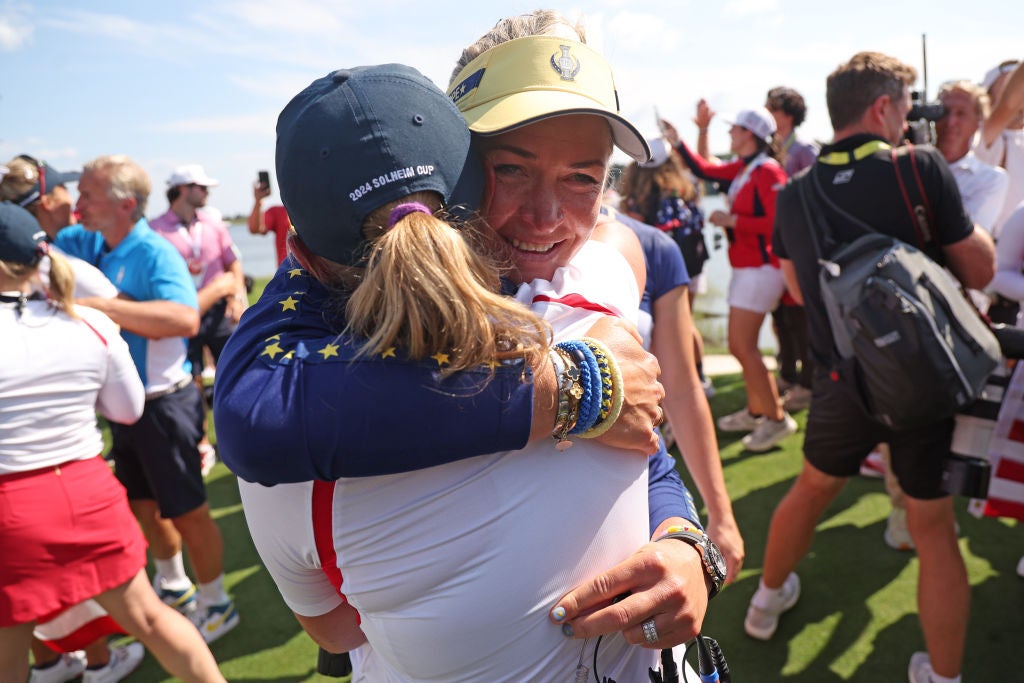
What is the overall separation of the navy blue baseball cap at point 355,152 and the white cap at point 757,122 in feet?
15.7

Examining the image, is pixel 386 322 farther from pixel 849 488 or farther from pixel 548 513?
pixel 849 488

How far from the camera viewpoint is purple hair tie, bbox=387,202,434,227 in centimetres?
85

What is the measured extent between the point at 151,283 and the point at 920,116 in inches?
155

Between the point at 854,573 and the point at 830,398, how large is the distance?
1302 mm

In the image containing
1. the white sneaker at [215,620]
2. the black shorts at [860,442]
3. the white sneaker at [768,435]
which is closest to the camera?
the black shorts at [860,442]

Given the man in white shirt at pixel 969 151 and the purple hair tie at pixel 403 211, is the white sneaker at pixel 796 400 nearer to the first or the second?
the man in white shirt at pixel 969 151

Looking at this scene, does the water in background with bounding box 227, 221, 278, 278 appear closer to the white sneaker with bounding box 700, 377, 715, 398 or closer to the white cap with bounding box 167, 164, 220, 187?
the white cap with bounding box 167, 164, 220, 187

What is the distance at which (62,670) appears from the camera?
3.24 metres

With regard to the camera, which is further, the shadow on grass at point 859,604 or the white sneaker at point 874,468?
the white sneaker at point 874,468

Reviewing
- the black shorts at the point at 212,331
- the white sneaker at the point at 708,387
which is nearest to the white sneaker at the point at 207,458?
the black shorts at the point at 212,331

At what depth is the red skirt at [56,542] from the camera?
7.97ft

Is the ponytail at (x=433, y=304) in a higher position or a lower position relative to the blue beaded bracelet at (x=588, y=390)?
higher

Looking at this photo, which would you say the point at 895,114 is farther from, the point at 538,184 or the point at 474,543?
the point at 474,543

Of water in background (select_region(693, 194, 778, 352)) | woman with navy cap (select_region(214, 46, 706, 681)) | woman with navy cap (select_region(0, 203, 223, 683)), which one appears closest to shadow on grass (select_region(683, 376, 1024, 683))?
woman with navy cap (select_region(214, 46, 706, 681))
